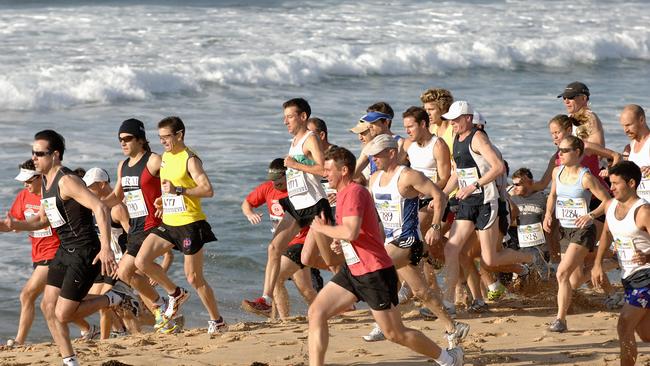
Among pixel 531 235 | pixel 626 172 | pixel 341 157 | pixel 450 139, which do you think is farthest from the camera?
pixel 531 235

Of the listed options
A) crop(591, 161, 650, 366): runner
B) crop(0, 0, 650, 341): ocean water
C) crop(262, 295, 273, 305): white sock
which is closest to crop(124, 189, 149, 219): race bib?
crop(262, 295, 273, 305): white sock

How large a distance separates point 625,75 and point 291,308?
715 inches

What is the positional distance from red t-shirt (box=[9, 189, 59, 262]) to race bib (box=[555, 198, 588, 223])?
4.03 m

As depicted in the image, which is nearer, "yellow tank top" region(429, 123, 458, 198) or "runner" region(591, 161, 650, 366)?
"runner" region(591, 161, 650, 366)

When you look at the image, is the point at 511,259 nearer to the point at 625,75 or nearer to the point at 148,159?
the point at 148,159

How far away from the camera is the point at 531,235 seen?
1061cm

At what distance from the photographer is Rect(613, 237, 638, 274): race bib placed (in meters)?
7.60

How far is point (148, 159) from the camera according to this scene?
381 inches

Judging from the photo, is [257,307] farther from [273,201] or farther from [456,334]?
[456,334]

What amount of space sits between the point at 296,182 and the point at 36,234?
2.15 metres

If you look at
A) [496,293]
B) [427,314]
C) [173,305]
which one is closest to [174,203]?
[173,305]

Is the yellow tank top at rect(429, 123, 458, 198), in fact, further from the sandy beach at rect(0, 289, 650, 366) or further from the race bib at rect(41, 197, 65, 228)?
the race bib at rect(41, 197, 65, 228)

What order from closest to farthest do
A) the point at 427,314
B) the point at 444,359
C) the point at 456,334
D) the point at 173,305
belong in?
1. the point at 444,359
2. the point at 456,334
3. the point at 173,305
4. the point at 427,314

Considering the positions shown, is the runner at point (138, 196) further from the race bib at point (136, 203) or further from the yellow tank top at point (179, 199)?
the yellow tank top at point (179, 199)
